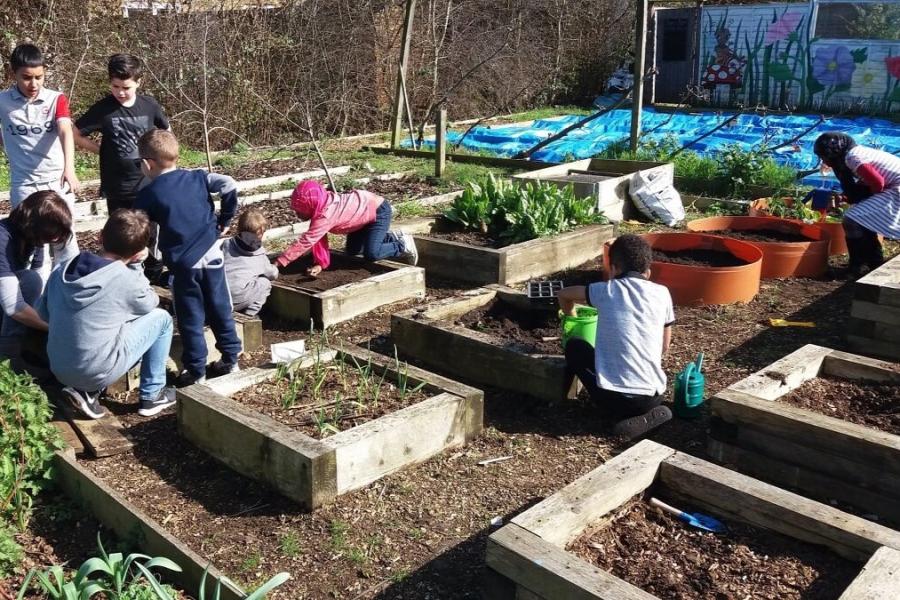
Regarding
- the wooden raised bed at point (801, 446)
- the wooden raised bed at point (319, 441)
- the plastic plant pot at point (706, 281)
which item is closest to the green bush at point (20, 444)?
the wooden raised bed at point (319, 441)

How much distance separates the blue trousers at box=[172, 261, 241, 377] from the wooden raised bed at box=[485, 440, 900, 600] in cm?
265

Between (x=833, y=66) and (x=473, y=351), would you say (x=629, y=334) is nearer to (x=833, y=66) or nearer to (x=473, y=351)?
(x=473, y=351)

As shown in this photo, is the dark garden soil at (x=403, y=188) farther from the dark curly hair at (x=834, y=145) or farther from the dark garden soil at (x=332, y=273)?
the dark curly hair at (x=834, y=145)

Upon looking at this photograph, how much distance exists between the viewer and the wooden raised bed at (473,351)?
500 centimetres

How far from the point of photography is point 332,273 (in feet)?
22.6

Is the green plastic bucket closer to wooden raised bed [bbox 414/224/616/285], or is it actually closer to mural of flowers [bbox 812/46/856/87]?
wooden raised bed [bbox 414/224/616/285]

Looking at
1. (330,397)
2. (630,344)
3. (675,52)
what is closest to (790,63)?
(675,52)

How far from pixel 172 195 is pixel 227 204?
1.64 ft

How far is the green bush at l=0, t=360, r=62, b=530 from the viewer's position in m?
3.61

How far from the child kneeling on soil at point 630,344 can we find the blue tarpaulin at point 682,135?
7.02 meters

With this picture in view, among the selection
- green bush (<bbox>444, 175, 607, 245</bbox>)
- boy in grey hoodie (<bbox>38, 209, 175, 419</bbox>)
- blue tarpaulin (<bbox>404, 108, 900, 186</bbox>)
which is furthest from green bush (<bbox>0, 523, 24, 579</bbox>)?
blue tarpaulin (<bbox>404, 108, 900, 186</bbox>)

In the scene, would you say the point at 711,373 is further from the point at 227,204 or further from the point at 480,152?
the point at 480,152

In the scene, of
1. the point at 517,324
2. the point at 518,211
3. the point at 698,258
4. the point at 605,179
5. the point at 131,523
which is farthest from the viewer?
the point at 605,179

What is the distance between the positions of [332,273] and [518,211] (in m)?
1.75
